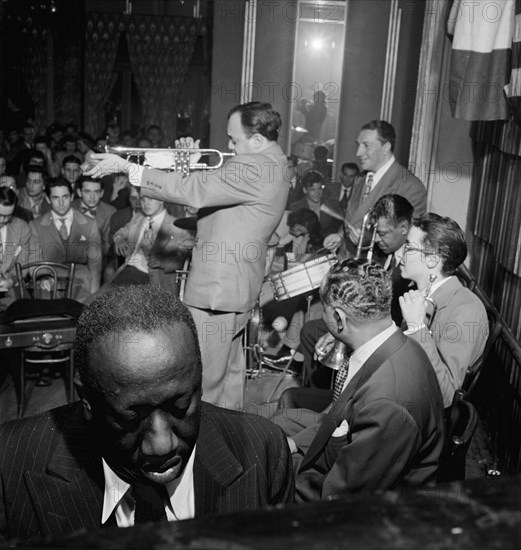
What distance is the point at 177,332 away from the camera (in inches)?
42.6

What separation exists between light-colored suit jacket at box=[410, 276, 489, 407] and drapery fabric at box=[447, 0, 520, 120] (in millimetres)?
1058

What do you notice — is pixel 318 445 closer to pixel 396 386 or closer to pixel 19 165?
pixel 396 386

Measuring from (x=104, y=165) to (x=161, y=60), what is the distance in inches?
438

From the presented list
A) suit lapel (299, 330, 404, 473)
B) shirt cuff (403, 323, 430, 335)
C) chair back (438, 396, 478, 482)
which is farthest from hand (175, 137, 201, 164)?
chair back (438, 396, 478, 482)

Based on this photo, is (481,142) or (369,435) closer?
(369,435)

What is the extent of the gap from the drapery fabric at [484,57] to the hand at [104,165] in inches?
74.8

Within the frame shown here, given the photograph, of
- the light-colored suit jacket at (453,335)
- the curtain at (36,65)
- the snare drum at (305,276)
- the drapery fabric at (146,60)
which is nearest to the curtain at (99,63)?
the drapery fabric at (146,60)

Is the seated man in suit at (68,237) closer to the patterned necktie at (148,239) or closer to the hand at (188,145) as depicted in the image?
the patterned necktie at (148,239)

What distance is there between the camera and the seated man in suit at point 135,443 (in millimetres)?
1039

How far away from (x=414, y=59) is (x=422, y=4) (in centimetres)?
68

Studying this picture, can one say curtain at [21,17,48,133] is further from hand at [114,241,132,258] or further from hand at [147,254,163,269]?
hand at [147,254,163,269]

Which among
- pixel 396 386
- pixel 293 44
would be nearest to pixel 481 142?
pixel 396 386

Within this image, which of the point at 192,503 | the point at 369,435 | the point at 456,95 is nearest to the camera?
the point at 192,503

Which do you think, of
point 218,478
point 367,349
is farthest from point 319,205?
point 218,478
